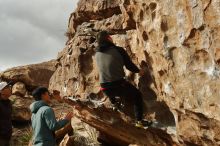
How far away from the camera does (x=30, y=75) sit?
67.2 feet

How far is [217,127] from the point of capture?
7043mm

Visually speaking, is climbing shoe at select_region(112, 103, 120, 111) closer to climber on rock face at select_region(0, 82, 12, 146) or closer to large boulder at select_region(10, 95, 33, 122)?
climber on rock face at select_region(0, 82, 12, 146)

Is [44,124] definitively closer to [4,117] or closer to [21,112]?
[4,117]

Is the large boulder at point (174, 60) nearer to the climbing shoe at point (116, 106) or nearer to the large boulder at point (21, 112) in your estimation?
the climbing shoe at point (116, 106)

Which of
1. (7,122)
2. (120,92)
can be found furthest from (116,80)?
(7,122)

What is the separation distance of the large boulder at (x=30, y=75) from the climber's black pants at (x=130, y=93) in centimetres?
1195

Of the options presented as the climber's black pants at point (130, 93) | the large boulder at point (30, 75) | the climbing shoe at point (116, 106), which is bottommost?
the climbing shoe at point (116, 106)

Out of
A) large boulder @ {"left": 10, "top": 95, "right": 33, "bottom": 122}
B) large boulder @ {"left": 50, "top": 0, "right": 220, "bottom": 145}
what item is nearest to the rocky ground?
large boulder @ {"left": 50, "top": 0, "right": 220, "bottom": 145}

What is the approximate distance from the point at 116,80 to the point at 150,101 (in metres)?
1.06

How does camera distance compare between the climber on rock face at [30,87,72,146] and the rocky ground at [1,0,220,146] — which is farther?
the climber on rock face at [30,87,72,146]

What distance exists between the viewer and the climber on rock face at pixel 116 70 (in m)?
8.80

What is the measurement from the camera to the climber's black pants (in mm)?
8844

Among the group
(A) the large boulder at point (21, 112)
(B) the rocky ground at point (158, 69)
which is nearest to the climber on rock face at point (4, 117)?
(B) the rocky ground at point (158, 69)

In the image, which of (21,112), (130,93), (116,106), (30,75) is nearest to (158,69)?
(130,93)
